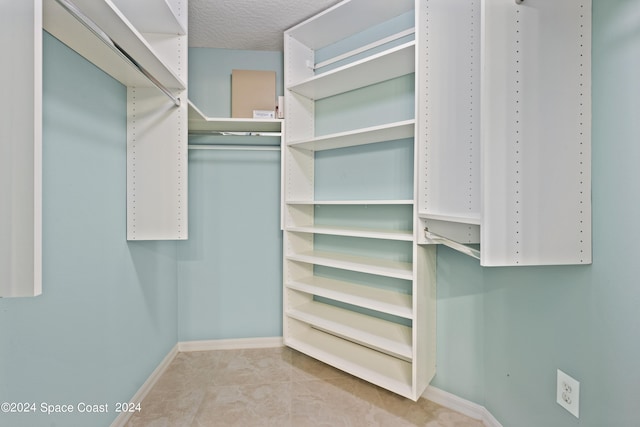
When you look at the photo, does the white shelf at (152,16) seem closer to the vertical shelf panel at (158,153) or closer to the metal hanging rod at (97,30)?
the vertical shelf panel at (158,153)

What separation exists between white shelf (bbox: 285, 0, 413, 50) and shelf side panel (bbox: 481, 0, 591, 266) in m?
0.97

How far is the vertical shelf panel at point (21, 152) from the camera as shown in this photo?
60 cm

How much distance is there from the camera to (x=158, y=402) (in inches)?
60.8

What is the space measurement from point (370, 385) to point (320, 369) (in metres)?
0.35

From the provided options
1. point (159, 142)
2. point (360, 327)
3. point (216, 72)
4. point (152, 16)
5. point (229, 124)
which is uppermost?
point (216, 72)

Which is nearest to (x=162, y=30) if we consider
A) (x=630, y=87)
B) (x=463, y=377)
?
(x=630, y=87)

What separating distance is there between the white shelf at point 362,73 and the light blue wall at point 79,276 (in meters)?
1.10

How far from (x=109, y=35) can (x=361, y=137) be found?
1.24 meters

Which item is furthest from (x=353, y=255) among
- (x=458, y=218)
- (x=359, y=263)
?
(x=458, y=218)

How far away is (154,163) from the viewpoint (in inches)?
58.1

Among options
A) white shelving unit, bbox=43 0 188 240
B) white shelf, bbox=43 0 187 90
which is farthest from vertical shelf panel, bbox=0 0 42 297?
white shelving unit, bbox=43 0 188 240

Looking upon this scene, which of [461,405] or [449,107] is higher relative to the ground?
[449,107]

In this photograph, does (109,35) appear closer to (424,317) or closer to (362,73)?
(362,73)

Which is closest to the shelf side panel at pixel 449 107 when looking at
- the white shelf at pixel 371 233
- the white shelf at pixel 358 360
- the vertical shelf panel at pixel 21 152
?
the white shelf at pixel 371 233
